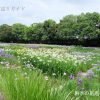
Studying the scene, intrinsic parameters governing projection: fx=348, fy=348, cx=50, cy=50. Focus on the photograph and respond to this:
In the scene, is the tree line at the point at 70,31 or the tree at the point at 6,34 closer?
the tree line at the point at 70,31

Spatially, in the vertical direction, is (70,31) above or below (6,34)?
above

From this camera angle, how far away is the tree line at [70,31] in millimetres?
51756

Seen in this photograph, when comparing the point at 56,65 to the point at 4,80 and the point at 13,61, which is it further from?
the point at 4,80

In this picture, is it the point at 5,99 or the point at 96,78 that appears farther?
the point at 96,78

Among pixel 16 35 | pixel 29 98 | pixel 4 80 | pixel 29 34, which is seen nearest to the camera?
pixel 29 98

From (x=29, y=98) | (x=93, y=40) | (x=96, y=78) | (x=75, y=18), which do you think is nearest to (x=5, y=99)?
(x=29, y=98)

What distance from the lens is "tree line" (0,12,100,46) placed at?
170 feet

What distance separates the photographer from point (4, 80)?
14.2 feet

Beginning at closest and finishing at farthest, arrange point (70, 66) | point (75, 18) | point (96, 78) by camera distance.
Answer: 1. point (96, 78)
2. point (70, 66)
3. point (75, 18)

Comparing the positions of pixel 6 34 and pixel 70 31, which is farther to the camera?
pixel 6 34

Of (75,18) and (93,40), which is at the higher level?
(75,18)

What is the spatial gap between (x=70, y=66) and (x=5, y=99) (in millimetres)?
6593

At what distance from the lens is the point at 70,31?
181ft

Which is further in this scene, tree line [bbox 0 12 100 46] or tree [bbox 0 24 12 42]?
tree [bbox 0 24 12 42]
